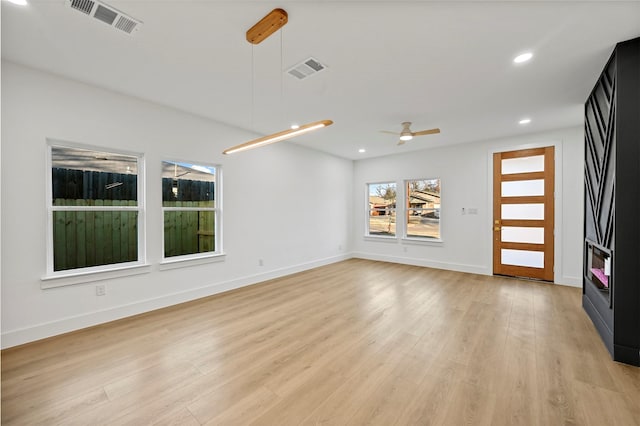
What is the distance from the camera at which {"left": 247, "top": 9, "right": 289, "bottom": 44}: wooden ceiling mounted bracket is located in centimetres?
202

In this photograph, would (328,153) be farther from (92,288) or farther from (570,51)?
(92,288)

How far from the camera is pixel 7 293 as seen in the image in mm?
2654

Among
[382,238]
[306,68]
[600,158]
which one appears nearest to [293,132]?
[306,68]

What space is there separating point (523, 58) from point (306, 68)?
86.0 inches

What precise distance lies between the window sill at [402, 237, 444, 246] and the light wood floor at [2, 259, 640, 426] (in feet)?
8.04

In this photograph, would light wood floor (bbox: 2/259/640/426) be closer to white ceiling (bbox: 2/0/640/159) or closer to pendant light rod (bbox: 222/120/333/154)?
pendant light rod (bbox: 222/120/333/154)

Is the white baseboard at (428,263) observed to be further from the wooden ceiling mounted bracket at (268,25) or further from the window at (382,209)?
the wooden ceiling mounted bracket at (268,25)

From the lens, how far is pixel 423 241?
6484mm

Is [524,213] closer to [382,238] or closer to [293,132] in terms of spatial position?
[382,238]

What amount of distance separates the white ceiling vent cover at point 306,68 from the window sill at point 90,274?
319cm

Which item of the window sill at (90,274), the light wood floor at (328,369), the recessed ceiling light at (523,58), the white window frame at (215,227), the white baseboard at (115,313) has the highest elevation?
the recessed ceiling light at (523,58)

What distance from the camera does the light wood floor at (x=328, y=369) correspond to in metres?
1.81

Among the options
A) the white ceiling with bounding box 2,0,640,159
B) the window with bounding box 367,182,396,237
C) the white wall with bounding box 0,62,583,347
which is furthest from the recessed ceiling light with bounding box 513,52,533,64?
the window with bounding box 367,182,396,237

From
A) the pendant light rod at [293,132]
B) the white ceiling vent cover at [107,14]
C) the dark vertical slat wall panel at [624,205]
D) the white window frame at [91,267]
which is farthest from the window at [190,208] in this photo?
the dark vertical slat wall panel at [624,205]
